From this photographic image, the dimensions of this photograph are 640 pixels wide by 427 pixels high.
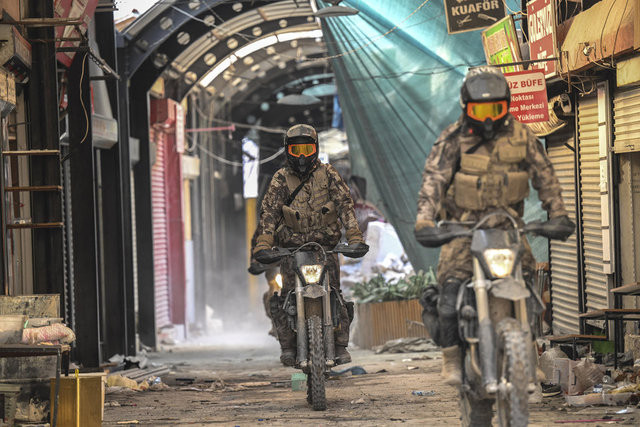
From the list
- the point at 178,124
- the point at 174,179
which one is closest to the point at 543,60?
the point at 178,124

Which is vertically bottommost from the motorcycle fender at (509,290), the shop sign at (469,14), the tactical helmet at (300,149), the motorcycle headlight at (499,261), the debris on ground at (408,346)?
the debris on ground at (408,346)

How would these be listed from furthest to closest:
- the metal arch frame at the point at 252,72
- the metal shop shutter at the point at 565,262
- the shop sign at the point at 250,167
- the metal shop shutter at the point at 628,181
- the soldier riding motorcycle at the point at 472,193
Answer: the shop sign at the point at 250,167 → the metal arch frame at the point at 252,72 → the metal shop shutter at the point at 565,262 → the metal shop shutter at the point at 628,181 → the soldier riding motorcycle at the point at 472,193

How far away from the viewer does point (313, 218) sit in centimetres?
884

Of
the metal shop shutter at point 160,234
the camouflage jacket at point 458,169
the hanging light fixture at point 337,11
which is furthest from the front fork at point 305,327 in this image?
the metal shop shutter at point 160,234

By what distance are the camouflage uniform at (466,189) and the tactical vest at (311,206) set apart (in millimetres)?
2889

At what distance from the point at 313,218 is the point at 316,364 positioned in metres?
1.38

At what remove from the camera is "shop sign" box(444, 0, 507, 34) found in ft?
39.6

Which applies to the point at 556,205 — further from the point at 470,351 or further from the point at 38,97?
the point at 38,97

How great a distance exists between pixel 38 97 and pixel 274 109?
1059 inches

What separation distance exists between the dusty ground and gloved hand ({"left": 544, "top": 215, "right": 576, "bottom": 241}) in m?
1.65

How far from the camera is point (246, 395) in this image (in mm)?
9867

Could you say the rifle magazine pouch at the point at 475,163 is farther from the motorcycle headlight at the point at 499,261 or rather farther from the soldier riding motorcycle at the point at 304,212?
the soldier riding motorcycle at the point at 304,212

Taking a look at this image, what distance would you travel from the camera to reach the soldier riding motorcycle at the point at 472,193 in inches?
224

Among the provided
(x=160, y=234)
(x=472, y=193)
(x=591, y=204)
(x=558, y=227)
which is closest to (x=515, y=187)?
(x=472, y=193)
